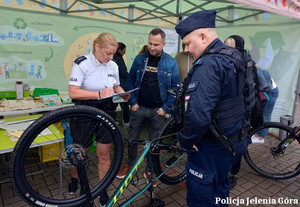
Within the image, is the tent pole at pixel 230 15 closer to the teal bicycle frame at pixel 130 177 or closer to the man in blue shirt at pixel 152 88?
the man in blue shirt at pixel 152 88

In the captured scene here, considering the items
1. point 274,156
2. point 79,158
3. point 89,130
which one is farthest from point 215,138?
point 274,156

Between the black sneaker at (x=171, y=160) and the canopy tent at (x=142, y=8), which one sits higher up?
the canopy tent at (x=142, y=8)

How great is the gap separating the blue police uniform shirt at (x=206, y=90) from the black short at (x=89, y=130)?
746 mm

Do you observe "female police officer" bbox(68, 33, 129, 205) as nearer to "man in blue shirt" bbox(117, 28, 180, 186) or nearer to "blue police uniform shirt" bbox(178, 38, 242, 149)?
"man in blue shirt" bbox(117, 28, 180, 186)

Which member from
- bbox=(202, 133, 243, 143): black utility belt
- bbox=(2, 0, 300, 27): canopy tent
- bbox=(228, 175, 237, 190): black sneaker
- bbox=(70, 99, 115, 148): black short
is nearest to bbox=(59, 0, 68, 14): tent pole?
bbox=(2, 0, 300, 27): canopy tent

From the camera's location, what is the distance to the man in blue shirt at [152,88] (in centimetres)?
258

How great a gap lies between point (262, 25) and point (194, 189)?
4188mm

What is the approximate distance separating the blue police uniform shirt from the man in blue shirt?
3.72 ft

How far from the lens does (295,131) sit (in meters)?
2.93

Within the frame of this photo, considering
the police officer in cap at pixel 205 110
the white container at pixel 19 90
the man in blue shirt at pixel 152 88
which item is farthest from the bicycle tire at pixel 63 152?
the white container at pixel 19 90

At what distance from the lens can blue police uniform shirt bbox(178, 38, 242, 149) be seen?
1.33 meters

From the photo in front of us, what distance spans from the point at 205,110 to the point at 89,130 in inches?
41.4

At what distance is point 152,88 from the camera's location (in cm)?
262

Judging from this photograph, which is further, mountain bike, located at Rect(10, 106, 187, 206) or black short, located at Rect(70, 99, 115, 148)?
black short, located at Rect(70, 99, 115, 148)
